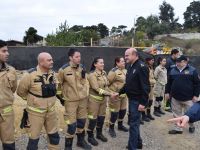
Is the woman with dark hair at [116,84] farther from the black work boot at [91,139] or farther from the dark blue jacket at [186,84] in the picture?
the dark blue jacket at [186,84]

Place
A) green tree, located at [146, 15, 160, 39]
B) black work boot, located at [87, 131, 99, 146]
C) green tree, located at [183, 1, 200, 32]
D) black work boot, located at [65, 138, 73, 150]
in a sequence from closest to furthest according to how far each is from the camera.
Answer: black work boot, located at [65, 138, 73, 150]
black work boot, located at [87, 131, 99, 146]
green tree, located at [146, 15, 160, 39]
green tree, located at [183, 1, 200, 32]

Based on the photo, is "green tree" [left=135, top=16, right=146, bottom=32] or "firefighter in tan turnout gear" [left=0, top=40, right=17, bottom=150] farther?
"green tree" [left=135, top=16, right=146, bottom=32]

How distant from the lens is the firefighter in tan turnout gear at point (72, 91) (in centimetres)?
707

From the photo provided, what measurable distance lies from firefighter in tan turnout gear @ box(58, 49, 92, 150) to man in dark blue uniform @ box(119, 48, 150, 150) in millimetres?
855

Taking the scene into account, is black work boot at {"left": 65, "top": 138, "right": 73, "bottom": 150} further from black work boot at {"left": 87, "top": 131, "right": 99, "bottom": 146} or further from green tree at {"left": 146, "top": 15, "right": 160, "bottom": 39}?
green tree at {"left": 146, "top": 15, "right": 160, "bottom": 39}

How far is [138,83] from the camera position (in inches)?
278

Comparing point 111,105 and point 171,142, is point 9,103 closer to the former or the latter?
point 111,105

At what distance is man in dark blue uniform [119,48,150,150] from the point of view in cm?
699

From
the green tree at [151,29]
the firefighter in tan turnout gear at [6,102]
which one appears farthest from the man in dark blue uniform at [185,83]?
the green tree at [151,29]

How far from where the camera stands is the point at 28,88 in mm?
6219

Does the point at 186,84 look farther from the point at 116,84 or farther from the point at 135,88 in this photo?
the point at 135,88

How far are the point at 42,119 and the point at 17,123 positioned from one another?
2493 millimetres

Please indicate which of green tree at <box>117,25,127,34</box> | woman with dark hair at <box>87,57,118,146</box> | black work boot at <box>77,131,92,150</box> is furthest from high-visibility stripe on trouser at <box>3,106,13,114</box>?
green tree at <box>117,25,127,34</box>

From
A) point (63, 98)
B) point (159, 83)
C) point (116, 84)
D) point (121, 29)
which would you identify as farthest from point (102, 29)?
point (63, 98)
